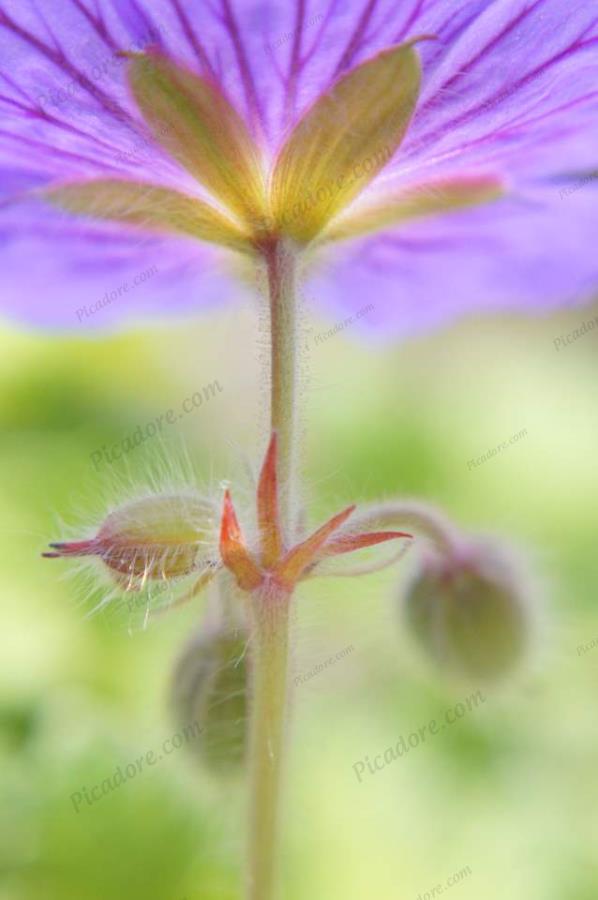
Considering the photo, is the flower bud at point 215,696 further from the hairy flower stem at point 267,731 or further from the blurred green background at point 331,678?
the hairy flower stem at point 267,731

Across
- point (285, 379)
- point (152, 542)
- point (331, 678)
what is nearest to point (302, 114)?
point (285, 379)

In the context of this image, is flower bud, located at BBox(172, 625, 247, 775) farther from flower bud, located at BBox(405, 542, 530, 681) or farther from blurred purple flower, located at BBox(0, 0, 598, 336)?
blurred purple flower, located at BBox(0, 0, 598, 336)

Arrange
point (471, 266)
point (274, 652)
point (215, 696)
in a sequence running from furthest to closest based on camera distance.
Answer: point (471, 266), point (215, 696), point (274, 652)

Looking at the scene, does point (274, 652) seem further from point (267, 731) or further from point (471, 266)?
point (471, 266)

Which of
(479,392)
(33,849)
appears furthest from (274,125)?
(479,392)

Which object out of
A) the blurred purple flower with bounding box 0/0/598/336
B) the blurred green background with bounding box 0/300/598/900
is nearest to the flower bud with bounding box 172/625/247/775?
the blurred green background with bounding box 0/300/598/900

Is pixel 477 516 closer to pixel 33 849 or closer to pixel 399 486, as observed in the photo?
pixel 399 486

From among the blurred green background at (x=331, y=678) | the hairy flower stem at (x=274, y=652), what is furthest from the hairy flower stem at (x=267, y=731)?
the blurred green background at (x=331, y=678)

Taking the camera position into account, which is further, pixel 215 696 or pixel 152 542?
pixel 215 696
